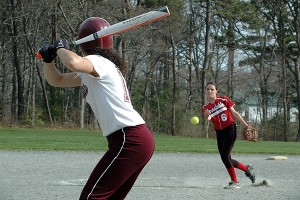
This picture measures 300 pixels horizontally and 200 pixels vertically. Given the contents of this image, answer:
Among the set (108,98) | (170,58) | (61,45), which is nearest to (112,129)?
(108,98)

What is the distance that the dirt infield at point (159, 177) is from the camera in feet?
26.4

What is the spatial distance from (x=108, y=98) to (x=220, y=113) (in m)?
5.67

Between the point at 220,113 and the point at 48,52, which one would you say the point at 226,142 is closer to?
the point at 220,113

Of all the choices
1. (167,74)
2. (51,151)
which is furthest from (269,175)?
(167,74)

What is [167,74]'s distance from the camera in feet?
163

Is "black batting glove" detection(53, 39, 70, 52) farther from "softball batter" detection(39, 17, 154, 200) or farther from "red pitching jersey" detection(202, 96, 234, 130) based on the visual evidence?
"red pitching jersey" detection(202, 96, 234, 130)

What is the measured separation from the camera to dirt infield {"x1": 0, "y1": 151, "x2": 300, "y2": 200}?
805 cm

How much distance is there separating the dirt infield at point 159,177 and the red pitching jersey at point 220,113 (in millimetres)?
1017

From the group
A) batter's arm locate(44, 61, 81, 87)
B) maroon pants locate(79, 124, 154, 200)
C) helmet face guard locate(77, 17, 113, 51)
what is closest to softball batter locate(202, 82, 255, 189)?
batter's arm locate(44, 61, 81, 87)

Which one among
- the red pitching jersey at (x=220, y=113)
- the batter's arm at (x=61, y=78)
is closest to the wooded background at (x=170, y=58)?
the red pitching jersey at (x=220, y=113)

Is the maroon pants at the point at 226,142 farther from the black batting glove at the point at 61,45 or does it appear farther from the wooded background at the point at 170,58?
the wooded background at the point at 170,58

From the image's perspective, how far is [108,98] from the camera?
3896mm

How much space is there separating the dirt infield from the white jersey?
153 inches

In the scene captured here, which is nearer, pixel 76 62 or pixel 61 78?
pixel 76 62
